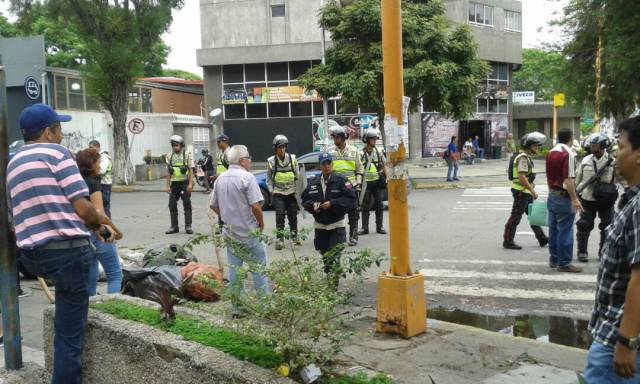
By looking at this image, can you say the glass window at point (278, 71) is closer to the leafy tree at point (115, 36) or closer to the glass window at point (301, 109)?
the glass window at point (301, 109)

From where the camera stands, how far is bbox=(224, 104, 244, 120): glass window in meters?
35.0

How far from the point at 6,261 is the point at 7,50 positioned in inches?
900

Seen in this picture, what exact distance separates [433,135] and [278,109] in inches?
354

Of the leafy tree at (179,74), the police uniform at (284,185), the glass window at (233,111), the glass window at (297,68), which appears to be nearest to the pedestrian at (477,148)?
the glass window at (297,68)

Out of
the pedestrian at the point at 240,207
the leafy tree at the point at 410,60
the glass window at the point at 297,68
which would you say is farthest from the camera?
the glass window at the point at 297,68

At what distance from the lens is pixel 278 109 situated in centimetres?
3453

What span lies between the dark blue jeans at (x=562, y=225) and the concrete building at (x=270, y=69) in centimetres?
2575

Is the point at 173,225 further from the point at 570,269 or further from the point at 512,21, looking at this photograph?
the point at 512,21

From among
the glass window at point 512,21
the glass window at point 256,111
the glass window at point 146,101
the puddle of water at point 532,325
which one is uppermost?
the glass window at point 512,21

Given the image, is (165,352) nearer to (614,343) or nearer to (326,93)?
(614,343)

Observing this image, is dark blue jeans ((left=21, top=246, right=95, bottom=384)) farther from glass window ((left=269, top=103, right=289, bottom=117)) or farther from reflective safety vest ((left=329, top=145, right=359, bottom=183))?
glass window ((left=269, top=103, right=289, bottom=117))

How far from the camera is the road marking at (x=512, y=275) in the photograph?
24.9 feet

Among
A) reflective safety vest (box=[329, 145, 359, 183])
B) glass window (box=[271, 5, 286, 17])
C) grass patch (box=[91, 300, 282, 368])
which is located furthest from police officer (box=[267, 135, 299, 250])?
glass window (box=[271, 5, 286, 17])

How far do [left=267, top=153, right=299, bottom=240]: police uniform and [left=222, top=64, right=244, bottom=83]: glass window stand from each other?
25631 mm
